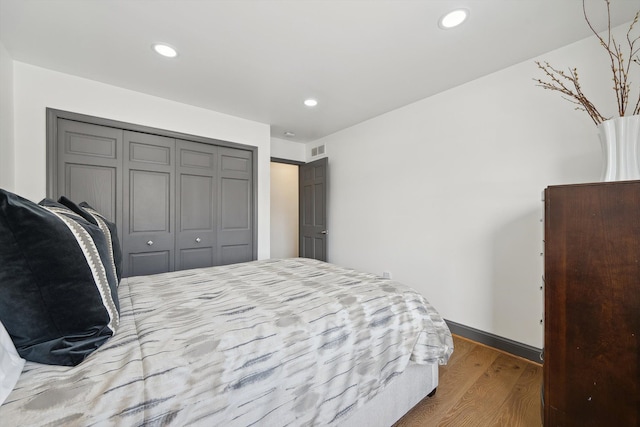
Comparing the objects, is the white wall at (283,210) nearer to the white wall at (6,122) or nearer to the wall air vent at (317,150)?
the wall air vent at (317,150)

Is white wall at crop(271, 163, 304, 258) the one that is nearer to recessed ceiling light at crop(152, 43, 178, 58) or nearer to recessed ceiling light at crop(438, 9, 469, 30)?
recessed ceiling light at crop(152, 43, 178, 58)

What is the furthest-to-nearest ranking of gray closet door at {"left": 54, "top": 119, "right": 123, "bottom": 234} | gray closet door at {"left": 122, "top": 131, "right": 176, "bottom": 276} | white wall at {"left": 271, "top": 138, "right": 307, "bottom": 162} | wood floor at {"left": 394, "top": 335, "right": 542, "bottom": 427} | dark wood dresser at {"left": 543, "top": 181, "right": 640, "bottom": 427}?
1. white wall at {"left": 271, "top": 138, "right": 307, "bottom": 162}
2. gray closet door at {"left": 122, "top": 131, "right": 176, "bottom": 276}
3. gray closet door at {"left": 54, "top": 119, "right": 123, "bottom": 234}
4. wood floor at {"left": 394, "top": 335, "right": 542, "bottom": 427}
5. dark wood dresser at {"left": 543, "top": 181, "right": 640, "bottom": 427}

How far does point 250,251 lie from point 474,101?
124 inches

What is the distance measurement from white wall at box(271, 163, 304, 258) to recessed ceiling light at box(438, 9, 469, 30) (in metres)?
3.83

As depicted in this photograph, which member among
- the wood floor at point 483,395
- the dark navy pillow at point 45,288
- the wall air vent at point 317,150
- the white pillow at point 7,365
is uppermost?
the wall air vent at point 317,150

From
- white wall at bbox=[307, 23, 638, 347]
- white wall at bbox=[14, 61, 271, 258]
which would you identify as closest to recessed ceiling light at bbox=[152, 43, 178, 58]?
white wall at bbox=[14, 61, 271, 258]

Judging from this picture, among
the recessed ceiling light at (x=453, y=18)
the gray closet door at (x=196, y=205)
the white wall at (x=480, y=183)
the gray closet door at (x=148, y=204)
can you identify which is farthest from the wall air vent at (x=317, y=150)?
the recessed ceiling light at (x=453, y=18)

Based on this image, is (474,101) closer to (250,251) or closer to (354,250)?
(354,250)

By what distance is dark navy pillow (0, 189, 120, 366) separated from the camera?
0.74 metres

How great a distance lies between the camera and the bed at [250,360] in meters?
0.69

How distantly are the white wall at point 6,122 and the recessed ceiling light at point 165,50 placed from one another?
117 cm

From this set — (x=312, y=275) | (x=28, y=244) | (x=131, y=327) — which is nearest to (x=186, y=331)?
(x=131, y=327)

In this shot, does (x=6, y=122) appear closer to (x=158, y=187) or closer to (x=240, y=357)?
(x=158, y=187)

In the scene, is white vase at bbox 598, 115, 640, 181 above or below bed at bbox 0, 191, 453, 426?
above
